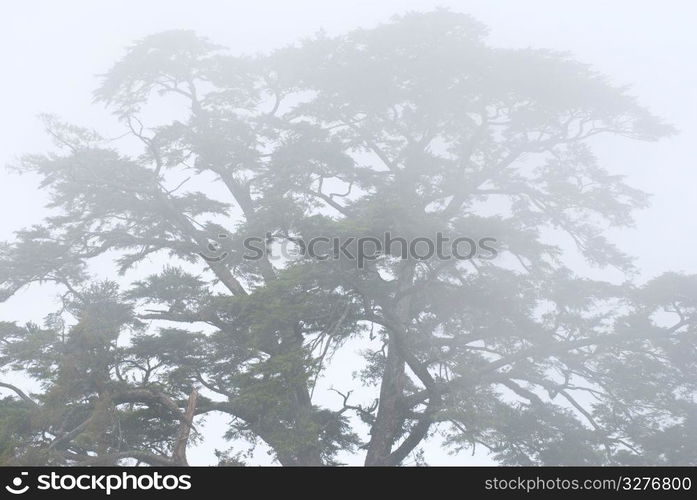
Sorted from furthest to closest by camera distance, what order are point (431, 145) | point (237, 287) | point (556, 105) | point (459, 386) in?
point (431, 145) < point (556, 105) < point (237, 287) < point (459, 386)

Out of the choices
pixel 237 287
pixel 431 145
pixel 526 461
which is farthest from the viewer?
pixel 431 145

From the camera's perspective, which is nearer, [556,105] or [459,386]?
[459,386]

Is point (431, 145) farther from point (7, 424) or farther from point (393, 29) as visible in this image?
point (7, 424)

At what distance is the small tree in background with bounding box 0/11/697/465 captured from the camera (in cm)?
1195

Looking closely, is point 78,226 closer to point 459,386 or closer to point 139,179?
point 139,179

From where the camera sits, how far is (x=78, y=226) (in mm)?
15430

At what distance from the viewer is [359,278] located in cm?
1206

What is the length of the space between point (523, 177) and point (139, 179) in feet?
25.2

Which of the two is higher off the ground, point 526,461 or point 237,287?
point 237,287

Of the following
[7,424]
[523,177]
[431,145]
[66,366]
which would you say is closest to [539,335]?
[523,177]

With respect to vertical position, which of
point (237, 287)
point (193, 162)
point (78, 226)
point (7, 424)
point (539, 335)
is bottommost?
point (7, 424)

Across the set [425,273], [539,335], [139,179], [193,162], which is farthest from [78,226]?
[539,335]

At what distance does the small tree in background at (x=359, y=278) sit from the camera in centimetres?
1195

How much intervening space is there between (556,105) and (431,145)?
2786 millimetres
